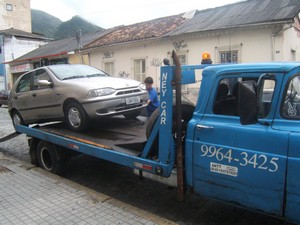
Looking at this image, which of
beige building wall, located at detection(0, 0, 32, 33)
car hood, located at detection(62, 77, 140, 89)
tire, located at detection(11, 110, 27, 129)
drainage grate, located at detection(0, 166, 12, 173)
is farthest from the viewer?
beige building wall, located at detection(0, 0, 32, 33)

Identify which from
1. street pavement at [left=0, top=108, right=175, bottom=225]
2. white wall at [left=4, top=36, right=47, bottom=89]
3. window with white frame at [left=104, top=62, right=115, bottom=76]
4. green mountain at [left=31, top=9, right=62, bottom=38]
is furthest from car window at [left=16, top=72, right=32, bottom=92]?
green mountain at [left=31, top=9, right=62, bottom=38]

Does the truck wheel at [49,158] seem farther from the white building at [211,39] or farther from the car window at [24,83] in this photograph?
the white building at [211,39]

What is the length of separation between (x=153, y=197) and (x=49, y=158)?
7.91ft

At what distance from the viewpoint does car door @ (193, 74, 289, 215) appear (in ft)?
9.45

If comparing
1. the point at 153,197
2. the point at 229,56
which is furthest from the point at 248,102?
the point at 229,56

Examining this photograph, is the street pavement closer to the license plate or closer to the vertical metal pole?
the vertical metal pole

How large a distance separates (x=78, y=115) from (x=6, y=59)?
30635 millimetres

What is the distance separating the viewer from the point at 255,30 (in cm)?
1253

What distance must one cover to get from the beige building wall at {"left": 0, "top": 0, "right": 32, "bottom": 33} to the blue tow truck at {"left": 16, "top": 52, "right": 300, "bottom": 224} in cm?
4691

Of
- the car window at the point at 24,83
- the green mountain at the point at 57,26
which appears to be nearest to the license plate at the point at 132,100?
the car window at the point at 24,83

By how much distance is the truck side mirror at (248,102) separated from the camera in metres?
2.80

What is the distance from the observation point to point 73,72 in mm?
5984

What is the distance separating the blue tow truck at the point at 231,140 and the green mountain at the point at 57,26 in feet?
80.7

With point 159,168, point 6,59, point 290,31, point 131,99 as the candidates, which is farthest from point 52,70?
point 6,59
